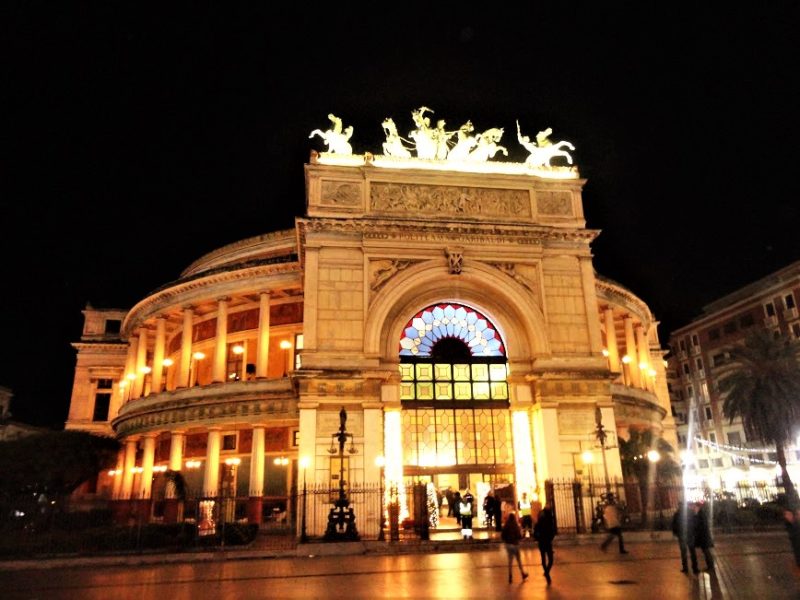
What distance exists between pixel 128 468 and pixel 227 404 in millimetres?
10592

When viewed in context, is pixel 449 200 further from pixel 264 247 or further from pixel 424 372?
pixel 264 247

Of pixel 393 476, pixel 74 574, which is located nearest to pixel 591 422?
pixel 393 476

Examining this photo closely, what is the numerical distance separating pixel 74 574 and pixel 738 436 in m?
63.8

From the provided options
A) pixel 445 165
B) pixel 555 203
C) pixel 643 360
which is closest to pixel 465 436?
pixel 555 203

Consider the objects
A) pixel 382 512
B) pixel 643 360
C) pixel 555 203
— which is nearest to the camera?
pixel 382 512

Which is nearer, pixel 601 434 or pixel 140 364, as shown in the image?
pixel 601 434

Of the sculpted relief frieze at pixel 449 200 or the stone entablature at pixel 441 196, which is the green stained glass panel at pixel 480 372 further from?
the sculpted relief frieze at pixel 449 200

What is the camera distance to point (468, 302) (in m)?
30.9

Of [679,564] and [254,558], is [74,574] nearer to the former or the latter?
[254,558]

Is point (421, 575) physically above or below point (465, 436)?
below

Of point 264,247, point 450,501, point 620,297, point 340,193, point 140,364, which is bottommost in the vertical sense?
point 450,501

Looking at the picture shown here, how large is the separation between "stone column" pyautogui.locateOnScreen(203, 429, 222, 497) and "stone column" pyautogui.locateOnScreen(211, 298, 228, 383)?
3.29 meters

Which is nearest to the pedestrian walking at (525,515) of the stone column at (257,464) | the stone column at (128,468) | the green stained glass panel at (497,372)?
the green stained glass panel at (497,372)

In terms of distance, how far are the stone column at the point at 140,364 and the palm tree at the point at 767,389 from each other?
37941 millimetres
